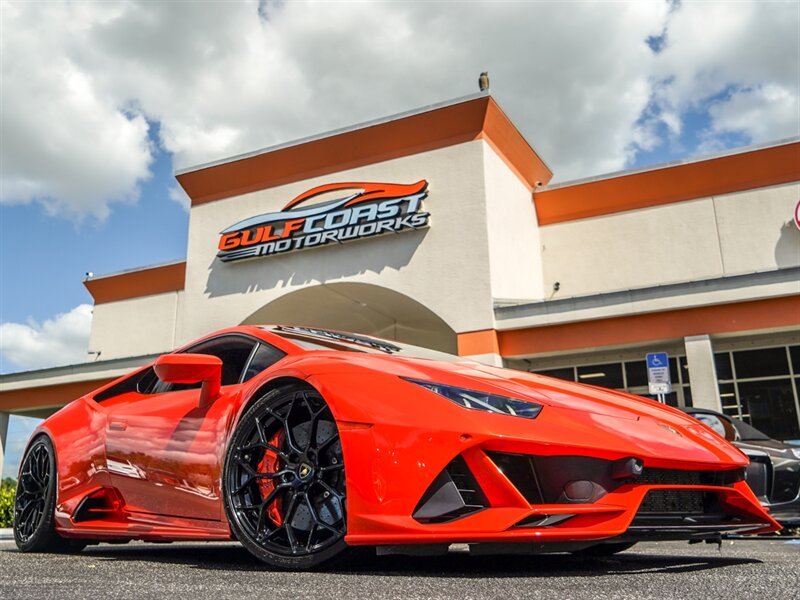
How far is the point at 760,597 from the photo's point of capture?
2.03m

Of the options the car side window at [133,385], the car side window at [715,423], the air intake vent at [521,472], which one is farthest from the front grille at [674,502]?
the car side window at [715,423]

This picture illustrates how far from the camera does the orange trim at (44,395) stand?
20562 millimetres

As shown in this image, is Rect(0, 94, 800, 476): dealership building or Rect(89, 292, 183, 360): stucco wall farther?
Rect(89, 292, 183, 360): stucco wall

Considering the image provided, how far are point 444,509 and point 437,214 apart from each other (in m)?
14.1

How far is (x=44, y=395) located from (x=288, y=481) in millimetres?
20977

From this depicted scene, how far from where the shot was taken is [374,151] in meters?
17.3

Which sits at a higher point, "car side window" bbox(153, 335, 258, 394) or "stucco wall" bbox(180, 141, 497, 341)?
"stucco wall" bbox(180, 141, 497, 341)

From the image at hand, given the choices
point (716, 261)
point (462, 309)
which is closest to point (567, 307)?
point (462, 309)

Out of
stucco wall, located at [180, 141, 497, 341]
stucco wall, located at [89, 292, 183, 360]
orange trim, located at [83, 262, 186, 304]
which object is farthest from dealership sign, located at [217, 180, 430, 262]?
stucco wall, located at [89, 292, 183, 360]

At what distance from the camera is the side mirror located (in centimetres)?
340

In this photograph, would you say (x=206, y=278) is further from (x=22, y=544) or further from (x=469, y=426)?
(x=469, y=426)

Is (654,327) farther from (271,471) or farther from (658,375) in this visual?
(271,471)

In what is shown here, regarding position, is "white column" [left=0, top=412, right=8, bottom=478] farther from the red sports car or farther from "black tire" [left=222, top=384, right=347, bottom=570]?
"black tire" [left=222, top=384, right=347, bottom=570]

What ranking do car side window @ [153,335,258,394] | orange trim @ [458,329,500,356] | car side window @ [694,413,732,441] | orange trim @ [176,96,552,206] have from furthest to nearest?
orange trim @ [176,96,552,206], orange trim @ [458,329,500,356], car side window @ [694,413,732,441], car side window @ [153,335,258,394]
